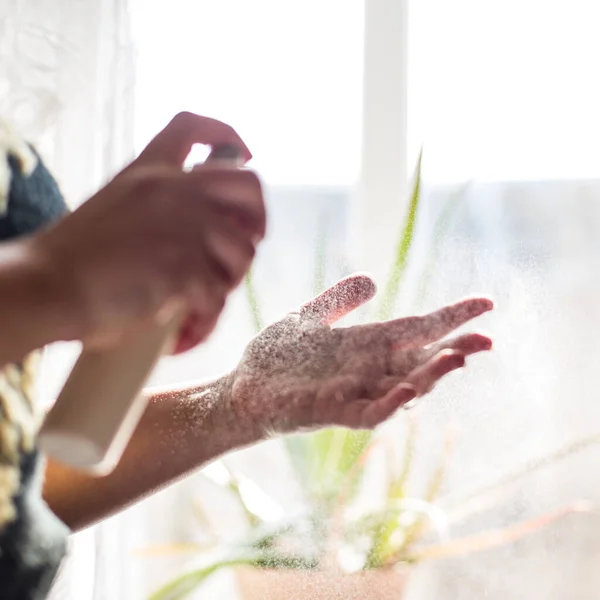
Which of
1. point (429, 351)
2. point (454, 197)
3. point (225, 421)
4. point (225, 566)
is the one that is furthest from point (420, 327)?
point (225, 566)

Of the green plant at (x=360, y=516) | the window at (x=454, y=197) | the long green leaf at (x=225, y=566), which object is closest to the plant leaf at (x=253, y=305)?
the window at (x=454, y=197)

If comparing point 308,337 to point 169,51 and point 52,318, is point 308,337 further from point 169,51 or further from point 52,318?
point 169,51

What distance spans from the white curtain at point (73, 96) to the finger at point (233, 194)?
0.55 meters

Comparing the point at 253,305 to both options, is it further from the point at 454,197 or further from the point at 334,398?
the point at 334,398

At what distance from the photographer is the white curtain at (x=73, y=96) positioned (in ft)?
2.47

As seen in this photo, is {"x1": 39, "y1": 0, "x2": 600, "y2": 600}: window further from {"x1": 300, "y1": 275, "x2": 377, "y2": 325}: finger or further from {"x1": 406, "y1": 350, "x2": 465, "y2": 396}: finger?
{"x1": 406, "y1": 350, "x2": 465, "y2": 396}: finger

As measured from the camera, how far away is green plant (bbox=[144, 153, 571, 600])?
75 cm

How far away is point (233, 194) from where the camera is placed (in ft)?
0.89

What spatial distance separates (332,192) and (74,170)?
280 millimetres

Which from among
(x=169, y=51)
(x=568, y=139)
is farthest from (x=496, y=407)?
(x=169, y=51)

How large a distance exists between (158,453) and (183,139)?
243mm

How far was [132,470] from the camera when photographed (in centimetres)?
48

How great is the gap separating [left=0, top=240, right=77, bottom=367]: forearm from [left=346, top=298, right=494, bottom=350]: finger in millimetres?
258

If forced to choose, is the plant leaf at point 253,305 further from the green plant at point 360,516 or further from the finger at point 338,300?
the finger at point 338,300
